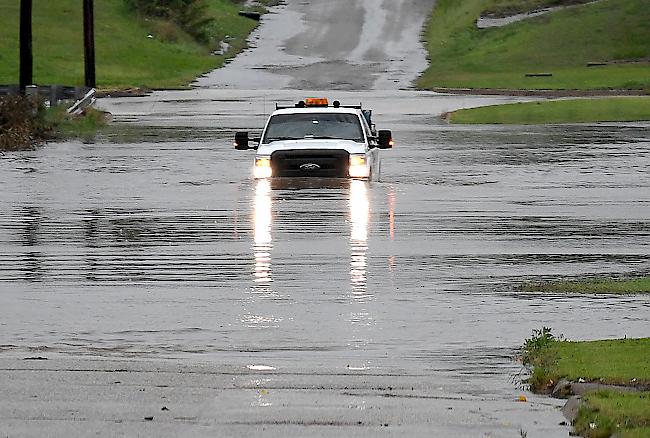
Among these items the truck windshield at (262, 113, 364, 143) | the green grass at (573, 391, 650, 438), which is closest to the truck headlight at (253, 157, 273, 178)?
the truck windshield at (262, 113, 364, 143)

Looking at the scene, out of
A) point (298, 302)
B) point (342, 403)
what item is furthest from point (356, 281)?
point (342, 403)

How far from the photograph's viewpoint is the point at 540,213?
23.9 meters

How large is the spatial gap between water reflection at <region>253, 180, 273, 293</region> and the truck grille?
0.41m

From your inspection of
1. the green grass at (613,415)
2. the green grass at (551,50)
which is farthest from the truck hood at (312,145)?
the green grass at (551,50)

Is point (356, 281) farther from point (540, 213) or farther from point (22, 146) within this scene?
point (22, 146)

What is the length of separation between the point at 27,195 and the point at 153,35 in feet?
190

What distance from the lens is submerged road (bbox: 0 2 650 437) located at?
9.50m

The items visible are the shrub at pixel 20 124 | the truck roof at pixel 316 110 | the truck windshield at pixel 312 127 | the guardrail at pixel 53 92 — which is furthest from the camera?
the guardrail at pixel 53 92

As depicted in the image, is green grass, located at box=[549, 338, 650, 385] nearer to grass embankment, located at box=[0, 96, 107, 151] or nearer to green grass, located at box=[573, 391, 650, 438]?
green grass, located at box=[573, 391, 650, 438]

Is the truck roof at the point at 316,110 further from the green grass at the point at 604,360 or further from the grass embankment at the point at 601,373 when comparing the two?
the green grass at the point at 604,360

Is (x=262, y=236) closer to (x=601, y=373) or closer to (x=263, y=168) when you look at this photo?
(x=263, y=168)

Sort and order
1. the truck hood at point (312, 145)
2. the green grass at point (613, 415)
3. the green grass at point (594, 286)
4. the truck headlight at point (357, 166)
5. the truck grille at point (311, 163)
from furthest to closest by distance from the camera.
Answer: the truck headlight at point (357, 166) < the truck hood at point (312, 145) < the truck grille at point (311, 163) < the green grass at point (594, 286) < the green grass at point (613, 415)

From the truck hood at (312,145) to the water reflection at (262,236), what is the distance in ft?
1.83

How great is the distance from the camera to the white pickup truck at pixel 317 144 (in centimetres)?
2734
